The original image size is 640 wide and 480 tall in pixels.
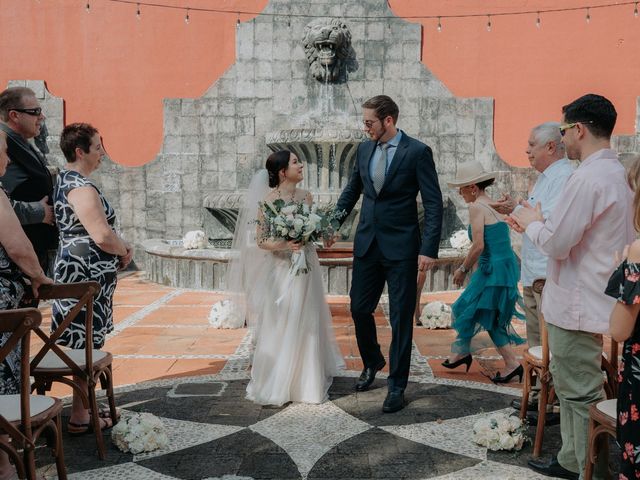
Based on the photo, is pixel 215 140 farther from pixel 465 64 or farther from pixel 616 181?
pixel 616 181

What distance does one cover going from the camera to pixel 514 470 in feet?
10.5

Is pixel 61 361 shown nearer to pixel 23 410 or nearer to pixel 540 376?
pixel 23 410

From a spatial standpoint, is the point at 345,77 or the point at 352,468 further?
the point at 345,77

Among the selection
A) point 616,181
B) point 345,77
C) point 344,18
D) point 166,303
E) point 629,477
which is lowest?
point 166,303

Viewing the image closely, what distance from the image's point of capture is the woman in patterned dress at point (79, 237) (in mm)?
3605

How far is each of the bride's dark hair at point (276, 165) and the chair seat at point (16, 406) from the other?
2.34m

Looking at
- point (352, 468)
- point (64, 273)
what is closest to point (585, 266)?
point (352, 468)

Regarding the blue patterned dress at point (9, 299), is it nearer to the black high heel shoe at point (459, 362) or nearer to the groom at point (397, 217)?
the groom at point (397, 217)

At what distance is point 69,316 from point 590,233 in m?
2.47

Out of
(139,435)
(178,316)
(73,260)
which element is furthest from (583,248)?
(178,316)

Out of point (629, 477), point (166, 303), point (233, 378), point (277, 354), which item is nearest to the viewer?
point (629, 477)

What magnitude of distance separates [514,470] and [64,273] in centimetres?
269

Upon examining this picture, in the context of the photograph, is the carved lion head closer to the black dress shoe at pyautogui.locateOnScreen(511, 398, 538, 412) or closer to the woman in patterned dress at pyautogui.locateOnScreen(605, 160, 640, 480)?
the black dress shoe at pyautogui.locateOnScreen(511, 398, 538, 412)

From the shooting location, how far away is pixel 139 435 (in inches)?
134
